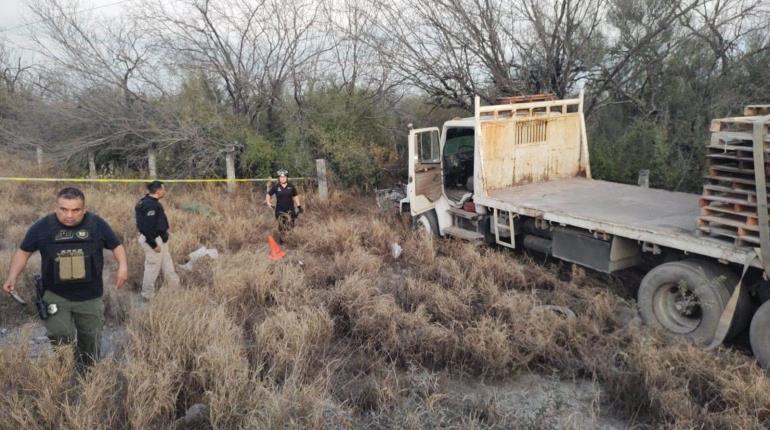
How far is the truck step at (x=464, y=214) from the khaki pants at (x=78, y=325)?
15.3ft

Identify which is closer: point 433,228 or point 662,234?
point 662,234

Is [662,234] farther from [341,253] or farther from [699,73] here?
[699,73]

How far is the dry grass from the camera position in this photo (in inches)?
135

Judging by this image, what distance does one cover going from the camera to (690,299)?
4.64 metres

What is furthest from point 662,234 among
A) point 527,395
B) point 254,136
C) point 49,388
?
point 254,136

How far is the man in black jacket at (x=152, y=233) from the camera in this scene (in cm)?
580

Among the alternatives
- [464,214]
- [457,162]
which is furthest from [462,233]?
[457,162]

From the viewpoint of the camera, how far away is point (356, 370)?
13.8 ft

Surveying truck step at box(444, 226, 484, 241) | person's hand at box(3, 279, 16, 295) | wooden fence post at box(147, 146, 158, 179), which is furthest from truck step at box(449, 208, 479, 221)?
wooden fence post at box(147, 146, 158, 179)

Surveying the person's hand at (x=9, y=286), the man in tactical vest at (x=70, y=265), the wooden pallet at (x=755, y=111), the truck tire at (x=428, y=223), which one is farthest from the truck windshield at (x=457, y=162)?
the person's hand at (x=9, y=286)

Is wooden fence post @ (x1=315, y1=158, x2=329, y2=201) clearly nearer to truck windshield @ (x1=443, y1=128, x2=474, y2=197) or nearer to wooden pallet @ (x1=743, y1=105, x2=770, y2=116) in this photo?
truck windshield @ (x1=443, y1=128, x2=474, y2=197)

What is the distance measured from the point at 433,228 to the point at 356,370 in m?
4.10

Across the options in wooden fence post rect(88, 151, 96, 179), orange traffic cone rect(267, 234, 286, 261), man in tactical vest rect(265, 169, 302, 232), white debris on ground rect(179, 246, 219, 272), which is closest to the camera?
white debris on ground rect(179, 246, 219, 272)

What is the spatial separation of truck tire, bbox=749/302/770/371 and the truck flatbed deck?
388 millimetres
